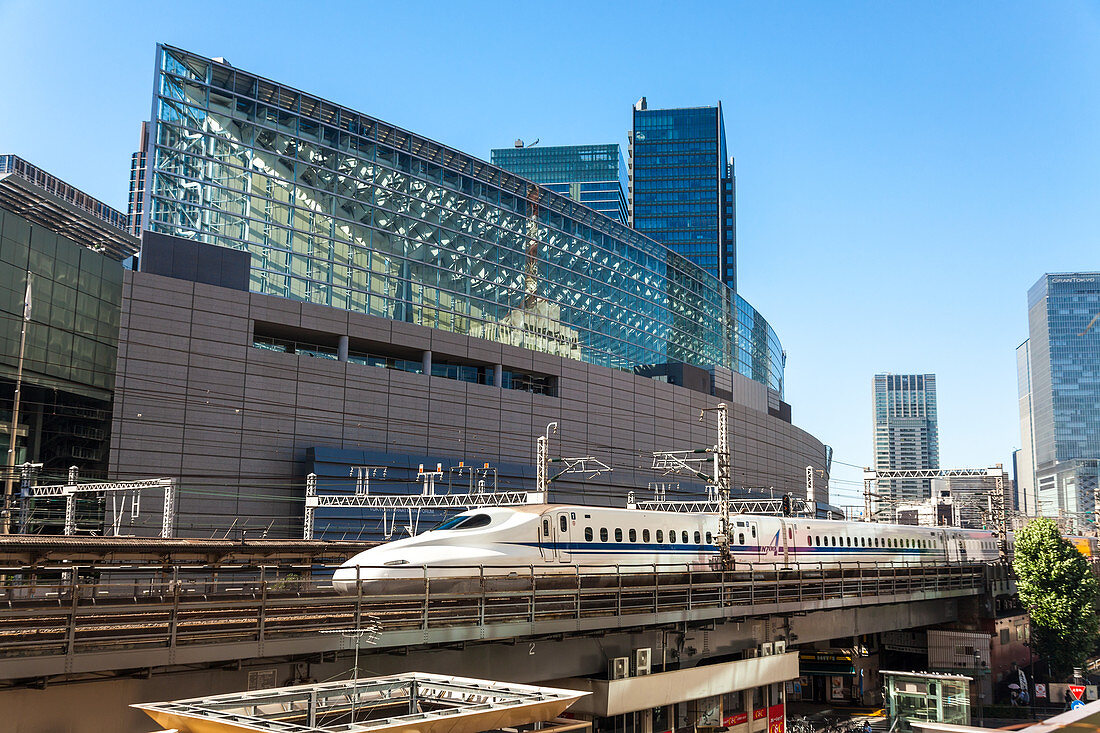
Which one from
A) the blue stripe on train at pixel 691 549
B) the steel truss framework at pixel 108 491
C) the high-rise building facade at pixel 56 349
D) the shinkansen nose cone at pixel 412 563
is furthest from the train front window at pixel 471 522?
the high-rise building facade at pixel 56 349

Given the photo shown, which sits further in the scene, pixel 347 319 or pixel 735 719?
pixel 347 319

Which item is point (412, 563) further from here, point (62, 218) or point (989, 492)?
point (62, 218)

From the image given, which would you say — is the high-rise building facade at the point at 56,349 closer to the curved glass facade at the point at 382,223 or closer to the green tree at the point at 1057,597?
the curved glass facade at the point at 382,223

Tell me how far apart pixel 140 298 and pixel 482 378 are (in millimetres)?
31644

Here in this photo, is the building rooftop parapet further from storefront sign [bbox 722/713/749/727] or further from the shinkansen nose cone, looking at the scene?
storefront sign [bbox 722/713/749/727]

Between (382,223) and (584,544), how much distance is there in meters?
53.1

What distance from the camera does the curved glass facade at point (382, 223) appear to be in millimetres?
69750

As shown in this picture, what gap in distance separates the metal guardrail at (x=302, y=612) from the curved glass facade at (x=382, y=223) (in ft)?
157

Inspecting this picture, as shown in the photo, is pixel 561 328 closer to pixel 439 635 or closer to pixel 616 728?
pixel 616 728

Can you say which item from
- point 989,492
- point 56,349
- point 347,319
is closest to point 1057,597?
point 989,492

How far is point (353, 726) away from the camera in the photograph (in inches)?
400

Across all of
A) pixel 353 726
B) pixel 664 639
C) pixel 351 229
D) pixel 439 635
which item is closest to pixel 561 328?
pixel 351 229

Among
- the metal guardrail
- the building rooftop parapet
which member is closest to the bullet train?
the metal guardrail

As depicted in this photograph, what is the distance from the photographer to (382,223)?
80.3 metres
